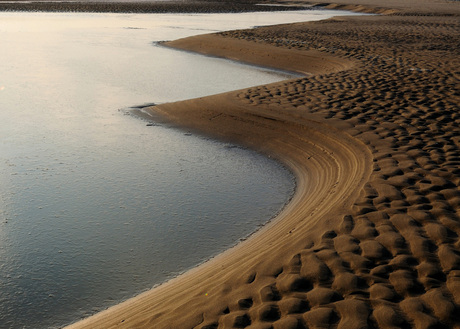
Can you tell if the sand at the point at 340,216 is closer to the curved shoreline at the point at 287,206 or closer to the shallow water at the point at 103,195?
the curved shoreline at the point at 287,206

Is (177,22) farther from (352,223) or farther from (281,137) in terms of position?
(352,223)

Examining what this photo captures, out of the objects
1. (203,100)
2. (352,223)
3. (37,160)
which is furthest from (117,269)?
(203,100)

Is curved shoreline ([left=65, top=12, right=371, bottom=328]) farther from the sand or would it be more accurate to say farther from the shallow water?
the shallow water

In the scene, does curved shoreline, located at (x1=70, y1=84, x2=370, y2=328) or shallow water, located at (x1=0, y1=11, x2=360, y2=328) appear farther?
shallow water, located at (x1=0, y1=11, x2=360, y2=328)

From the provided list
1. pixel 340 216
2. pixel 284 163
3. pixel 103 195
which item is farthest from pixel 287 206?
pixel 103 195

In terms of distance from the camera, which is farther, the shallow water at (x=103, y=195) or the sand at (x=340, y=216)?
the shallow water at (x=103, y=195)

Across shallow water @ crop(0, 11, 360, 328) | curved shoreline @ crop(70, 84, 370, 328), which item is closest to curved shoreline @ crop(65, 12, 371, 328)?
curved shoreline @ crop(70, 84, 370, 328)

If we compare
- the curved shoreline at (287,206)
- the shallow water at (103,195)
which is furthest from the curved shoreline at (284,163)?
the shallow water at (103,195)
